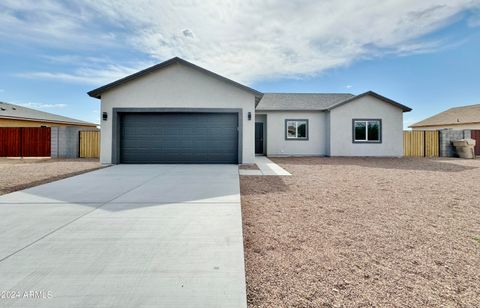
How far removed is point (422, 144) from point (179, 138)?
16.6 m

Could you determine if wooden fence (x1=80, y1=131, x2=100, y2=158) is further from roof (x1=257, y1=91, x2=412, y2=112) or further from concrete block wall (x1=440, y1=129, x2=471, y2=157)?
concrete block wall (x1=440, y1=129, x2=471, y2=157)

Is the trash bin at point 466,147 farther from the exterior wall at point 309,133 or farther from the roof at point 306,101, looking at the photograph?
the exterior wall at point 309,133

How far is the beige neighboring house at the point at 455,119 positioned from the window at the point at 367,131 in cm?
1616

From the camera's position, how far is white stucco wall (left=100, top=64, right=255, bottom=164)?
11.1 metres

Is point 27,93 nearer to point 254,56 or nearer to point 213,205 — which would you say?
point 254,56

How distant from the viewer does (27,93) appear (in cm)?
2338

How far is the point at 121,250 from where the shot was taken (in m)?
2.92

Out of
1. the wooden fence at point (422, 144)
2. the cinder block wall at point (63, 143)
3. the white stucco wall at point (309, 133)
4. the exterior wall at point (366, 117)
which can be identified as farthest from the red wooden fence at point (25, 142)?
the wooden fence at point (422, 144)


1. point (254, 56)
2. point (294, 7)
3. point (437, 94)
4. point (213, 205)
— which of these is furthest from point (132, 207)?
point (437, 94)

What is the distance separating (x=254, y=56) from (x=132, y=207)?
12692mm

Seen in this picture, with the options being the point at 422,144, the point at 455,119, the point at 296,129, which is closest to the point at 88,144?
the point at 296,129

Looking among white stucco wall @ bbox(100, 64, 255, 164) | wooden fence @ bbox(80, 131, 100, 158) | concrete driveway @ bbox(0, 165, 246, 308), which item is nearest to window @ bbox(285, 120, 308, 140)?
white stucco wall @ bbox(100, 64, 255, 164)

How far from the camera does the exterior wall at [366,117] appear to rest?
15.5 m

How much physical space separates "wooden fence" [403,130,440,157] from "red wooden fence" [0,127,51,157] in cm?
2412
